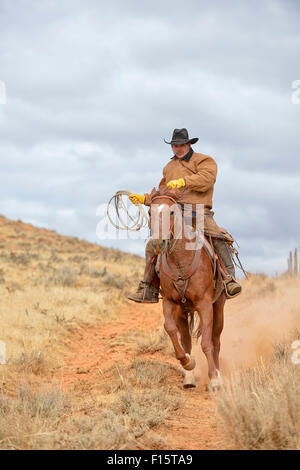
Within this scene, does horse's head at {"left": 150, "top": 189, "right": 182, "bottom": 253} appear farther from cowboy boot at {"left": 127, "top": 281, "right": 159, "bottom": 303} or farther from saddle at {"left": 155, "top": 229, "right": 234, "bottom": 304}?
cowboy boot at {"left": 127, "top": 281, "right": 159, "bottom": 303}

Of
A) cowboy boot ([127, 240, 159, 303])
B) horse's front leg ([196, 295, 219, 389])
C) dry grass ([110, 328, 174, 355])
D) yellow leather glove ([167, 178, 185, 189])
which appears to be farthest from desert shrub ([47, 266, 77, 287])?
yellow leather glove ([167, 178, 185, 189])

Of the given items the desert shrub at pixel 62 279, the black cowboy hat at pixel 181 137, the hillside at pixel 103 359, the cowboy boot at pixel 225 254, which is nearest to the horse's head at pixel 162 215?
the black cowboy hat at pixel 181 137

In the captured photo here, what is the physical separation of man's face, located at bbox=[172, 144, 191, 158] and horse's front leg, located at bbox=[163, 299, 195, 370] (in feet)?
7.72

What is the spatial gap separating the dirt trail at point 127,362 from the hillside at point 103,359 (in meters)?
0.02

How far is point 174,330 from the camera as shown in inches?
317

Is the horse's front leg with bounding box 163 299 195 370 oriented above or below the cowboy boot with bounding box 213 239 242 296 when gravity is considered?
below

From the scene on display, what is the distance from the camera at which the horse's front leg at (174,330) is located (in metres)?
8.01

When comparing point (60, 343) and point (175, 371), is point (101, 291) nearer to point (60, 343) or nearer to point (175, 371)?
point (60, 343)

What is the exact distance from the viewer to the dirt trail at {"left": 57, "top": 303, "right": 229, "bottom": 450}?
554 centimetres

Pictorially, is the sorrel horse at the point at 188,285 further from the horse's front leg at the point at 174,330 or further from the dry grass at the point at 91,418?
the dry grass at the point at 91,418

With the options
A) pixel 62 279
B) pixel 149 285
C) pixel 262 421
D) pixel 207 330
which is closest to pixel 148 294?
pixel 149 285

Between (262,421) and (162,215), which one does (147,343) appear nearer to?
(162,215)
